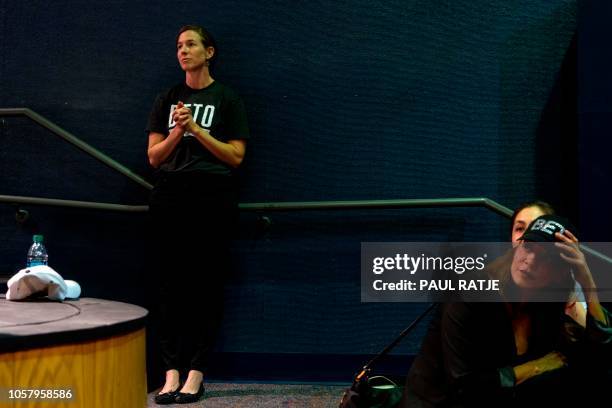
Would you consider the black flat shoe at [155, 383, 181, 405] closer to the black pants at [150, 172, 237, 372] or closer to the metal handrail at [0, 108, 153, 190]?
the black pants at [150, 172, 237, 372]

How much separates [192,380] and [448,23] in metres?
2.15

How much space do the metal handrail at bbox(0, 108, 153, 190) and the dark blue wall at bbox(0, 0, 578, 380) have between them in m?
0.17

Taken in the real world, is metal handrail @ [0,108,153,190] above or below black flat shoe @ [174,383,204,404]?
above

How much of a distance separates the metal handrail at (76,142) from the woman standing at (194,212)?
0.27 meters

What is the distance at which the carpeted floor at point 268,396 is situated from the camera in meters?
2.89

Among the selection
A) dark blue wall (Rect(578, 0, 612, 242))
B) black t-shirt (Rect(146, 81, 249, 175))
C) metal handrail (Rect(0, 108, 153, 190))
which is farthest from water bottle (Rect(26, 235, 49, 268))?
dark blue wall (Rect(578, 0, 612, 242))

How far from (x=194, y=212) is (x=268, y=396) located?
0.90 meters

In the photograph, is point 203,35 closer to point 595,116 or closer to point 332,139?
point 332,139

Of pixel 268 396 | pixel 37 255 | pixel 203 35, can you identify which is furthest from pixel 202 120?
pixel 268 396

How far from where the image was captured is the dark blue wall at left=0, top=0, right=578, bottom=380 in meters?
3.37

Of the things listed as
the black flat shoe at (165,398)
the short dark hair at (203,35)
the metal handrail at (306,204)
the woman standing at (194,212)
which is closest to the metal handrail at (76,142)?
the metal handrail at (306,204)

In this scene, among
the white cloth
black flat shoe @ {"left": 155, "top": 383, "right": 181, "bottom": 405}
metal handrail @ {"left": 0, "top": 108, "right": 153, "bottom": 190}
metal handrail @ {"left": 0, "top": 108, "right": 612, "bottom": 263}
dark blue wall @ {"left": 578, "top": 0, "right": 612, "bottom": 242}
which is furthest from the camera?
metal handrail @ {"left": 0, "top": 108, "right": 153, "bottom": 190}

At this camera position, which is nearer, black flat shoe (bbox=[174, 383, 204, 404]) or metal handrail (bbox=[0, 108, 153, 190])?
black flat shoe (bbox=[174, 383, 204, 404])

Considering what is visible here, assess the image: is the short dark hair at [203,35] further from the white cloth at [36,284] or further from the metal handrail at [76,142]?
the white cloth at [36,284]
